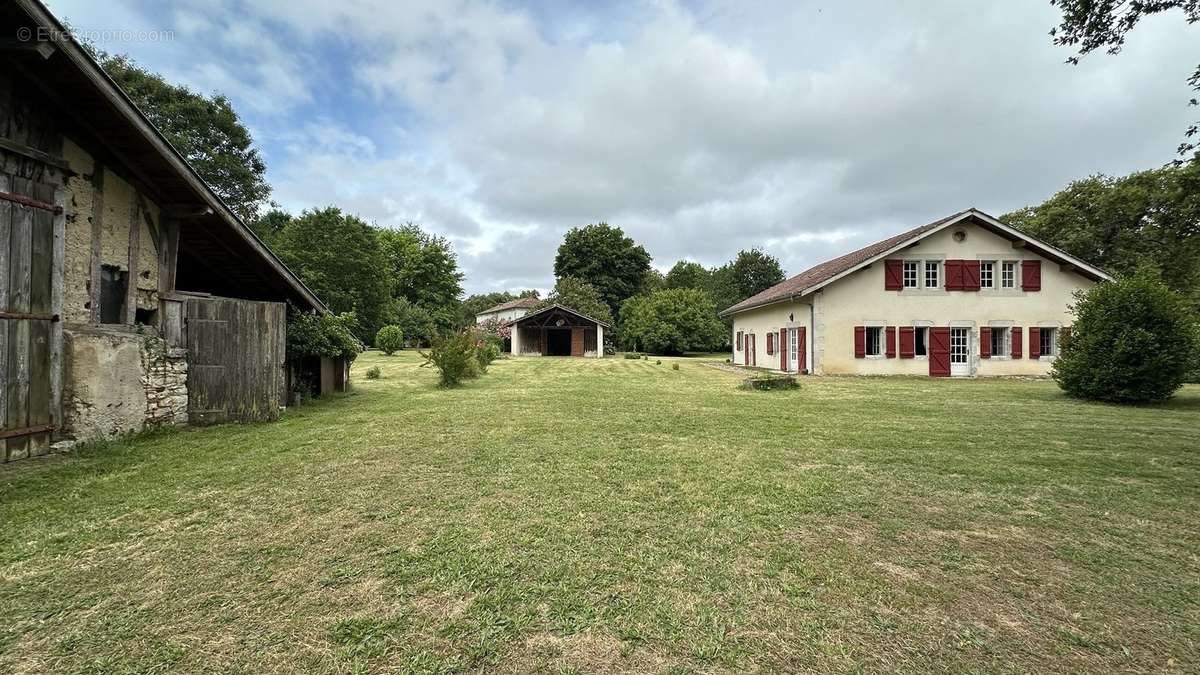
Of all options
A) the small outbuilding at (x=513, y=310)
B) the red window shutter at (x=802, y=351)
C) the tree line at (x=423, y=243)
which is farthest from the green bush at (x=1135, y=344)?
the small outbuilding at (x=513, y=310)

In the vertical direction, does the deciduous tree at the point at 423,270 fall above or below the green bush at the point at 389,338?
above

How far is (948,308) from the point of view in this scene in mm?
19891

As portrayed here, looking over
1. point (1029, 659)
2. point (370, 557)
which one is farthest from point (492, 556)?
point (1029, 659)

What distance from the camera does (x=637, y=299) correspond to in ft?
161

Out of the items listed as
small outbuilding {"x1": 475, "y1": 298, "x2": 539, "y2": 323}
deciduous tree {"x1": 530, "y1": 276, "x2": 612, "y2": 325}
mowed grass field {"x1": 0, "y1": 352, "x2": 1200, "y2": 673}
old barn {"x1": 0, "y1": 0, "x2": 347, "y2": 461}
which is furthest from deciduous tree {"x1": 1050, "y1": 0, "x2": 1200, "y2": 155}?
small outbuilding {"x1": 475, "y1": 298, "x2": 539, "y2": 323}

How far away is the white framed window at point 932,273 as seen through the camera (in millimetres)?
19938

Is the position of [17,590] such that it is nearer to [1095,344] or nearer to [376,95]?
[376,95]

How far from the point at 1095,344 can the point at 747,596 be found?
1482 centimetres

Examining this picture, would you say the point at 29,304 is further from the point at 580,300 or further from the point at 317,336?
the point at 580,300

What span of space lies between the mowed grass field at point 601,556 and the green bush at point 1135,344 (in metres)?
6.18

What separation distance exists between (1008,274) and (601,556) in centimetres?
2381

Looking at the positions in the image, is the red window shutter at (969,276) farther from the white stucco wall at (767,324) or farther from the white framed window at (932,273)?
the white stucco wall at (767,324)

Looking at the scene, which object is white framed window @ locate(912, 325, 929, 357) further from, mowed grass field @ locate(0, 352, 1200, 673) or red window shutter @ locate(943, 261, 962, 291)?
mowed grass field @ locate(0, 352, 1200, 673)

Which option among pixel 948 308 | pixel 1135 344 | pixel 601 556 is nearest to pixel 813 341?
pixel 948 308
